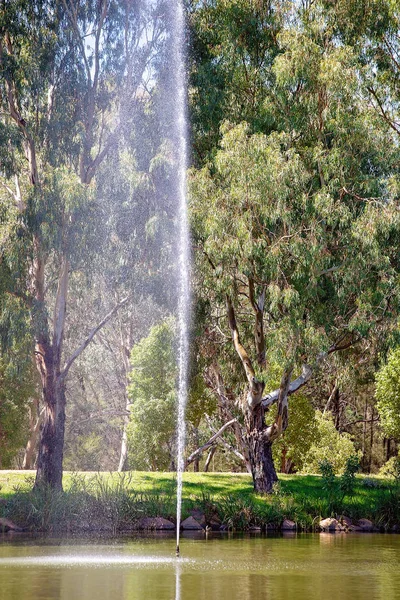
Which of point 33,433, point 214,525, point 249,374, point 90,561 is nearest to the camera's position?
point 90,561

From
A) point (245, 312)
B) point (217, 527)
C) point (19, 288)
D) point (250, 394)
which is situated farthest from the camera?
point (245, 312)

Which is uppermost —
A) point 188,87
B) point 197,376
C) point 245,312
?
point 188,87

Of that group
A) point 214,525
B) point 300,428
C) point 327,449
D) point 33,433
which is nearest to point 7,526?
point 214,525

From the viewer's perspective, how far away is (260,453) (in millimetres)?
24578

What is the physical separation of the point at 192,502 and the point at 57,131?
1065cm

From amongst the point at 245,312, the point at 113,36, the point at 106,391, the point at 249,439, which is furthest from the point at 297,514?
the point at 106,391

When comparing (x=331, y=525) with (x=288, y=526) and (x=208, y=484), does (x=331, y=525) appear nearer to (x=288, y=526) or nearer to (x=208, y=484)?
(x=288, y=526)

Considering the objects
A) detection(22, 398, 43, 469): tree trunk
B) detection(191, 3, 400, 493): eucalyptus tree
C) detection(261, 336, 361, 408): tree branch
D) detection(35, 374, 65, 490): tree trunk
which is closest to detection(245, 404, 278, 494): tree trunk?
detection(191, 3, 400, 493): eucalyptus tree

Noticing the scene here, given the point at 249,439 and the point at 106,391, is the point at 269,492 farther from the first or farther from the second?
the point at 106,391

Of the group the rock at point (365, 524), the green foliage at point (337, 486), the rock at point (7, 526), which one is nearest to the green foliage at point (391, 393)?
the green foliage at point (337, 486)

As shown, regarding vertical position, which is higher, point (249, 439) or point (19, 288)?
point (19, 288)

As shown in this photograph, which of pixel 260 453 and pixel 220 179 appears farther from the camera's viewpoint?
pixel 260 453

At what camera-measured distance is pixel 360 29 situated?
2436cm

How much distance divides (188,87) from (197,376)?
959 cm
